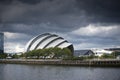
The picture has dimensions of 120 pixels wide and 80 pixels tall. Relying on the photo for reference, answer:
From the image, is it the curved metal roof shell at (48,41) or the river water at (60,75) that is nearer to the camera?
the river water at (60,75)

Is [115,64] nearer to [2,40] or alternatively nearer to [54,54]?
[54,54]

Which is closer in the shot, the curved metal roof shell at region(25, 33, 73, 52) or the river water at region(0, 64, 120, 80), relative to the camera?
the river water at region(0, 64, 120, 80)

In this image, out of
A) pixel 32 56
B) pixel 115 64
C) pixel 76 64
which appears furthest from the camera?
pixel 32 56

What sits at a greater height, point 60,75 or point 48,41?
point 48,41

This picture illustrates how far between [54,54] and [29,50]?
16.1m

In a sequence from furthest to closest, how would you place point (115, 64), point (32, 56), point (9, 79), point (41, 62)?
point (32, 56), point (41, 62), point (115, 64), point (9, 79)

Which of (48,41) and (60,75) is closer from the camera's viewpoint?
(60,75)

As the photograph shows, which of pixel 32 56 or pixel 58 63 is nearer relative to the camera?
pixel 58 63

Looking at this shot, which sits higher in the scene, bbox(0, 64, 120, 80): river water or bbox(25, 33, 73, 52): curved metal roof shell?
bbox(25, 33, 73, 52): curved metal roof shell

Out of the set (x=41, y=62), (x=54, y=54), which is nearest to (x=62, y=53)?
(x=54, y=54)

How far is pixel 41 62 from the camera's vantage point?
242ft

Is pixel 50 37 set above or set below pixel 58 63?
above

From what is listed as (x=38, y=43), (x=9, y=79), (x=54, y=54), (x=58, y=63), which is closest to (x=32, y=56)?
(x=38, y=43)

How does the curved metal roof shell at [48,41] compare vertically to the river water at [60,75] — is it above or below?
above
